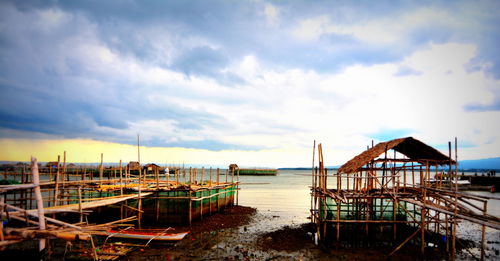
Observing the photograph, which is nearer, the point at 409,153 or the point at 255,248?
the point at 255,248

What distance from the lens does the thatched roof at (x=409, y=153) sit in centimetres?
1529

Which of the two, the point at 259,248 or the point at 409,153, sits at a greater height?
the point at 409,153

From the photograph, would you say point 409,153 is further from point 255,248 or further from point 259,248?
point 255,248

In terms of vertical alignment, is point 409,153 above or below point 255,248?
above

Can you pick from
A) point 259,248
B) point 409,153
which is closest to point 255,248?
point 259,248

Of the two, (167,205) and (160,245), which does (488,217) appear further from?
(167,205)

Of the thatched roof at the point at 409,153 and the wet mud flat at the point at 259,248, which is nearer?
the wet mud flat at the point at 259,248

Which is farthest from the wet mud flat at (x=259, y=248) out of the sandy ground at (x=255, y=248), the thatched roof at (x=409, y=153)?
the thatched roof at (x=409, y=153)

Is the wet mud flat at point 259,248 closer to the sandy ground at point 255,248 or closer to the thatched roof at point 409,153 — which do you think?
the sandy ground at point 255,248

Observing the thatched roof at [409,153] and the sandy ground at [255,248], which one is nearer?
the sandy ground at [255,248]

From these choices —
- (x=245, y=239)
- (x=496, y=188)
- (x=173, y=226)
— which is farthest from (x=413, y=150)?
(x=496, y=188)

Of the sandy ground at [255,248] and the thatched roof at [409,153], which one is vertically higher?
the thatched roof at [409,153]

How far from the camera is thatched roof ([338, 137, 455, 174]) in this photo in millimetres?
15289

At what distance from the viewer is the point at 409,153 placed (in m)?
17.2
